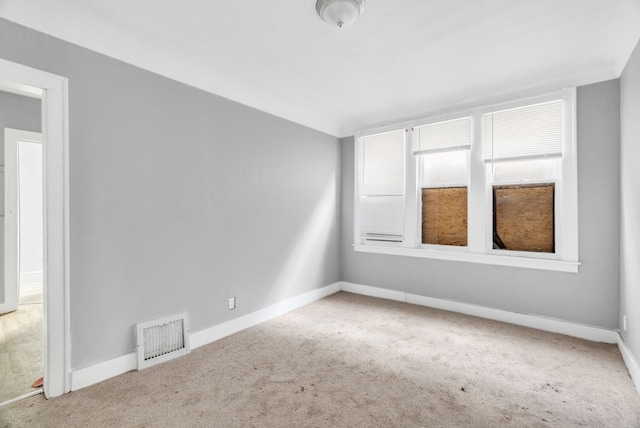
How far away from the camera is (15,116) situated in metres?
3.55

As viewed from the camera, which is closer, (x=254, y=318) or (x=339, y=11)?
(x=339, y=11)

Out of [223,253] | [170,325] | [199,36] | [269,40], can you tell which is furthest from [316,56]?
[170,325]

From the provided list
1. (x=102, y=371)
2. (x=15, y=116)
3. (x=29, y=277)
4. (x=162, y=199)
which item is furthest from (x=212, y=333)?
(x=29, y=277)

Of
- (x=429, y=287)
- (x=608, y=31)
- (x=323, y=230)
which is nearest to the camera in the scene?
(x=608, y=31)

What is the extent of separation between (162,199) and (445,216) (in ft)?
11.0

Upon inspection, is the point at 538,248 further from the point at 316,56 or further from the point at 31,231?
the point at 31,231

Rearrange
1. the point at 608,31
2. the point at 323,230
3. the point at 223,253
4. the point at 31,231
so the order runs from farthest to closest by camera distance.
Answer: the point at 31,231 < the point at 323,230 < the point at 223,253 < the point at 608,31

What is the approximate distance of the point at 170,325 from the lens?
264 cm

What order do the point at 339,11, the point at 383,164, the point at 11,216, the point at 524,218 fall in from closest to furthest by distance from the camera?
the point at 339,11 < the point at 524,218 < the point at 11,216 < the point at 383,164

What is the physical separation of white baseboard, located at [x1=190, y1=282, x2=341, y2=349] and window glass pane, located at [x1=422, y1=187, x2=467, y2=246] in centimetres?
173

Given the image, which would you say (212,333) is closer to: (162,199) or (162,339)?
(162,339)

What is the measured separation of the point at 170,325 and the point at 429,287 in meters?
3.11

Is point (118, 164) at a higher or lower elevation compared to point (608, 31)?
lower

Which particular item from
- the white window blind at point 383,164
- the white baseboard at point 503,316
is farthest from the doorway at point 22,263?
the white window blind at point 383,164
